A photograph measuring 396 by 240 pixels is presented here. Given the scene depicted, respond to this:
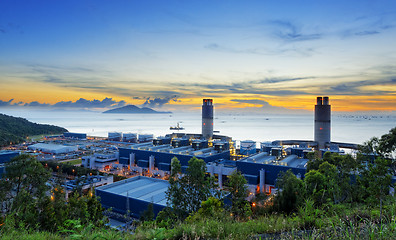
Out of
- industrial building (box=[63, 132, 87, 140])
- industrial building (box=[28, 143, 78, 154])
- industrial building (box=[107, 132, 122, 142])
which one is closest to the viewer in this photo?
industrial building (box=[28, 143, 78, 154])

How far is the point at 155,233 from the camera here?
288 centimetres

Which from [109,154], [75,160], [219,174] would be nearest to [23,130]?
[75,160]

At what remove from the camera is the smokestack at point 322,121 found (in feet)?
78.6

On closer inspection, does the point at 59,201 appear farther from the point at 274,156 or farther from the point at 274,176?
the point at 274,156

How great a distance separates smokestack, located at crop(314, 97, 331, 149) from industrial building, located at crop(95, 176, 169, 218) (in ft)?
56.2

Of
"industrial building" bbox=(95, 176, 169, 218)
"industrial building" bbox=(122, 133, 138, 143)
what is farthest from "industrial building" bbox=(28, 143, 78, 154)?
"industrial building" bbox=(95, 176, 169, 218)

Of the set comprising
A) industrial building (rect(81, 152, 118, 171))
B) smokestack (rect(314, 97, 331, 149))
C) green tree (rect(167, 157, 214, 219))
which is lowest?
industrial building (rect(81, 152, 118, 171))

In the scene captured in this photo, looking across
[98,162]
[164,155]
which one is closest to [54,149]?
[98,162]

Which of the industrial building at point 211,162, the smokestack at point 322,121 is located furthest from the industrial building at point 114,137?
the smokestack at point 322,121

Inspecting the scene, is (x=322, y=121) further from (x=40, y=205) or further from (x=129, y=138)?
(x=129, y=138)

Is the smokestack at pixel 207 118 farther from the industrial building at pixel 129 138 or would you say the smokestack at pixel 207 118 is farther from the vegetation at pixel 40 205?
the vegetation at pixel 40 205

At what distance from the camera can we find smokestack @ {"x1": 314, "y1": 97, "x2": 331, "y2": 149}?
78.6 ft

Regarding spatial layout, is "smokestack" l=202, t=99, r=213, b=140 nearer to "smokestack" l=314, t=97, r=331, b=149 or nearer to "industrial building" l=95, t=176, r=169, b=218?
"smokestack" l=314, t=97, r=331, b=149

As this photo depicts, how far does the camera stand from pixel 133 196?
43.9ft
